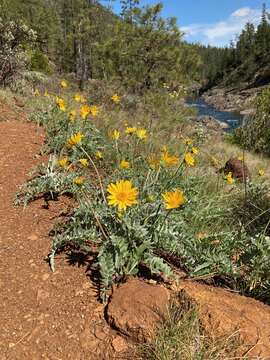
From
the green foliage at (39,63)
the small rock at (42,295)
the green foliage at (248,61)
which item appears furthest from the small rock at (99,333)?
the green foliage at (248,61)

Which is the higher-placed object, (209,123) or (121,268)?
(121,268)

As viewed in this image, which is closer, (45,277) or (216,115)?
(45,277)

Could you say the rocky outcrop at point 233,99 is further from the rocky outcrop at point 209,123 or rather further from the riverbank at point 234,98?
the rocky outcrop at point 209,123

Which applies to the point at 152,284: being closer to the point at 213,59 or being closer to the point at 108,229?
the point at 108,229

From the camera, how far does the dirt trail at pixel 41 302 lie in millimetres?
1750

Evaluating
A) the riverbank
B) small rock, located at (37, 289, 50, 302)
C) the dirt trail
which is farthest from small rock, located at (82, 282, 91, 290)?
the riverbank

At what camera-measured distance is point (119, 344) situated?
→ 1768mm

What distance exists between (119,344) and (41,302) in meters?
0.45

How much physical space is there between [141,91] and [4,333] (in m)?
9.28

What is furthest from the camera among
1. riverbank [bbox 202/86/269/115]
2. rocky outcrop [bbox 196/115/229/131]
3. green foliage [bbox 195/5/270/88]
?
green foliage [bbox 195/5/270/88]

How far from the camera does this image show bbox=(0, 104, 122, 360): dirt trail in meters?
1.75

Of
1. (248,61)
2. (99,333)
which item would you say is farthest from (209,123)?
(248,61)

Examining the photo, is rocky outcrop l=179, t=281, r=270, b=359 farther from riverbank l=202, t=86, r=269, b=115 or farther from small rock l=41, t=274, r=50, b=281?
riverbank l=202, t=86, r=269, b=115

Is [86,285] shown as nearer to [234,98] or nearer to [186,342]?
[186,342]
